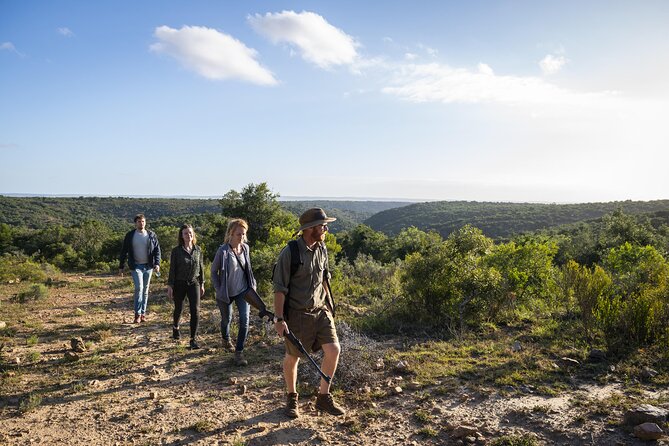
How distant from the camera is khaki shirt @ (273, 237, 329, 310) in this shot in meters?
3.38

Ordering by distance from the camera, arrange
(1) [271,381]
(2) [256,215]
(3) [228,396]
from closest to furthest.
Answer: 1. (3) [228,396]
2. (1) [271,381]
3. (2) [256,215]

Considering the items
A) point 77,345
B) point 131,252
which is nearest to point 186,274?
point 131,252

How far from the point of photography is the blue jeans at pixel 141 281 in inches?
261

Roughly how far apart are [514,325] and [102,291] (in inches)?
426

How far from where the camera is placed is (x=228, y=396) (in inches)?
165

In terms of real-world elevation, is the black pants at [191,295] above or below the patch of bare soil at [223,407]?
above

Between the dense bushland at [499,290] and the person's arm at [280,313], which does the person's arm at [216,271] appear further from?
the dense bushland at [499,290]

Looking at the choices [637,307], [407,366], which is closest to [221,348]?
[407,366]

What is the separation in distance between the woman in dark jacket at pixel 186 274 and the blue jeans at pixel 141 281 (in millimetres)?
1327

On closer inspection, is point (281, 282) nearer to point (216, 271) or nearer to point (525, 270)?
point (216, 271)

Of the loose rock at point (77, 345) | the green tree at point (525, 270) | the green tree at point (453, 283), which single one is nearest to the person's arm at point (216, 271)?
the loose rock at point (77, 345)

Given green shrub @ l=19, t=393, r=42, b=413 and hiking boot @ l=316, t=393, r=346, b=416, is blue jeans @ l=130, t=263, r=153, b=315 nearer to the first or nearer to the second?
green shrub @ l=19, t=393, r=42, b=413

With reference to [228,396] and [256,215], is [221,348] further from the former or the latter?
[256,215]

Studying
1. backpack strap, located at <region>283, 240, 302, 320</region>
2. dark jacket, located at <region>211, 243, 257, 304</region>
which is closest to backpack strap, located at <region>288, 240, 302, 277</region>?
backpack strap, located at <region>283, 240, 302, 320</region>
